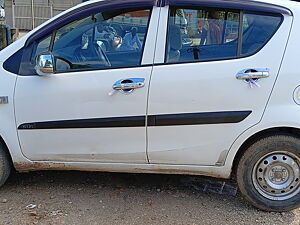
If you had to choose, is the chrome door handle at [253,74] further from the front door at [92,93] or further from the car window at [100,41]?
the car window at [100,41]

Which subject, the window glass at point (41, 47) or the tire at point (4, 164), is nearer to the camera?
the window glass at point (41, 47)

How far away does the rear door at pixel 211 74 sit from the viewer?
2.64 m

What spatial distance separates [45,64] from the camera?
8.86 feet

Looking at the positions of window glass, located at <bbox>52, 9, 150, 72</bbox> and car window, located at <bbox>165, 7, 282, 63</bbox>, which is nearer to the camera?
car window, located at <bbox>165, 7, 282, 63</bbox>

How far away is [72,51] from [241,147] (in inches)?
64.7

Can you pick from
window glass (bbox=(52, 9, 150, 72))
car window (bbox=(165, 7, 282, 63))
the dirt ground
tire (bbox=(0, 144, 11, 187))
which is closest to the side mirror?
window glass (bbox=(52, 9, 150, 72))

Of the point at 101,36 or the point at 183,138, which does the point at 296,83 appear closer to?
the point at 183,138

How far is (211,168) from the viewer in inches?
113

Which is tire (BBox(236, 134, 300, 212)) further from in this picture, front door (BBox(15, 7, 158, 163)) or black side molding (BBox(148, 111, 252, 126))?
front door (BBox(15, 7, 158, 163))

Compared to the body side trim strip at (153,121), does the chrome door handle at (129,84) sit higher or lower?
higher

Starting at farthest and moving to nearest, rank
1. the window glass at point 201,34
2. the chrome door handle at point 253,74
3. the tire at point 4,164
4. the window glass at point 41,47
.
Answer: the tire at point 4,164, the window glass at point 41,47, the window glass at point 201,34, the chrome door handle at point 253,74

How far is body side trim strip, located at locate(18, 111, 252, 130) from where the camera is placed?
8.85 feet

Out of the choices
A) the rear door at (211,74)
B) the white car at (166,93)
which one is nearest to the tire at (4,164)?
the white car at (166,93)

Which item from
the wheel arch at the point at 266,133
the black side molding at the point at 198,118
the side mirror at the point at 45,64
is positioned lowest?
the wheel arch at the point at 266,133
